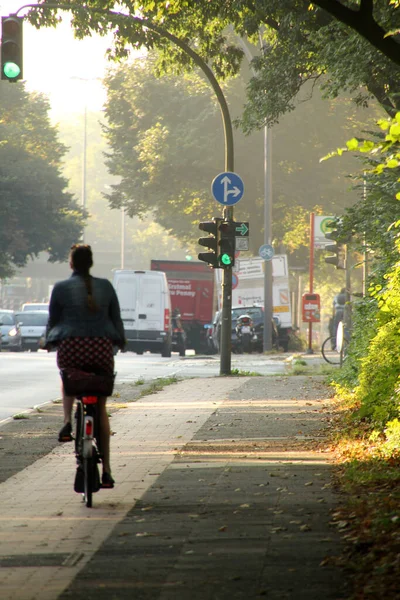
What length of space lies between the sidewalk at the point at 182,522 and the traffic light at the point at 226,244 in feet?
31.2

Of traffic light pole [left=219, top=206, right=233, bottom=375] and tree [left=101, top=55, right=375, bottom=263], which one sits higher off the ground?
tree [left=101, top=55, right=375, bottom=263]

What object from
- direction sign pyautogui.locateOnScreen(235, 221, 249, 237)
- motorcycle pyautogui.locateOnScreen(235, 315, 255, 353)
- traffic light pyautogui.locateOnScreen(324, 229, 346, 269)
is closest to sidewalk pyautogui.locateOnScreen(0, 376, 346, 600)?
direction sign pyautogui.locateOnScreen(235, 221, 249, 237)

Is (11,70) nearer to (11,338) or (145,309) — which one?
(145,309)

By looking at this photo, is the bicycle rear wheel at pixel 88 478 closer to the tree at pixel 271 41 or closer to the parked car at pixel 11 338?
the tree at pixel 271 41

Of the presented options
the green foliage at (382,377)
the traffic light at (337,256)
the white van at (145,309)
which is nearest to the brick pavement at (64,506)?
the green foliage at (382,377)

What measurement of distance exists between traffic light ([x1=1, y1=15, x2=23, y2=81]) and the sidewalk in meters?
5.59

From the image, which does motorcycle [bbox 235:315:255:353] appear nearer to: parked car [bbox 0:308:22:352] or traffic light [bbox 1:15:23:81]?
parked car [bbox 0:308:22:352]

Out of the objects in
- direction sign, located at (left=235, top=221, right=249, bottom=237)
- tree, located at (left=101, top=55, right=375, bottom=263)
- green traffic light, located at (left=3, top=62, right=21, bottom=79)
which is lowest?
direction sign, located at (left=235, top=221, right=249, bottom=237)

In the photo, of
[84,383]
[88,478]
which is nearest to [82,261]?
[84,383]

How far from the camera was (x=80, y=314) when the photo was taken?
8.14 meters

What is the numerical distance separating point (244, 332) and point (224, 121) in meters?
20.3

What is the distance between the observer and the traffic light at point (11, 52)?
16.0 m

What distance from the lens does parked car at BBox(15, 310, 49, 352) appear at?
47.6m

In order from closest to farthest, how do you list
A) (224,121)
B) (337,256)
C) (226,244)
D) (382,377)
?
(382,377), (226,244), (224,121), (337,256)
